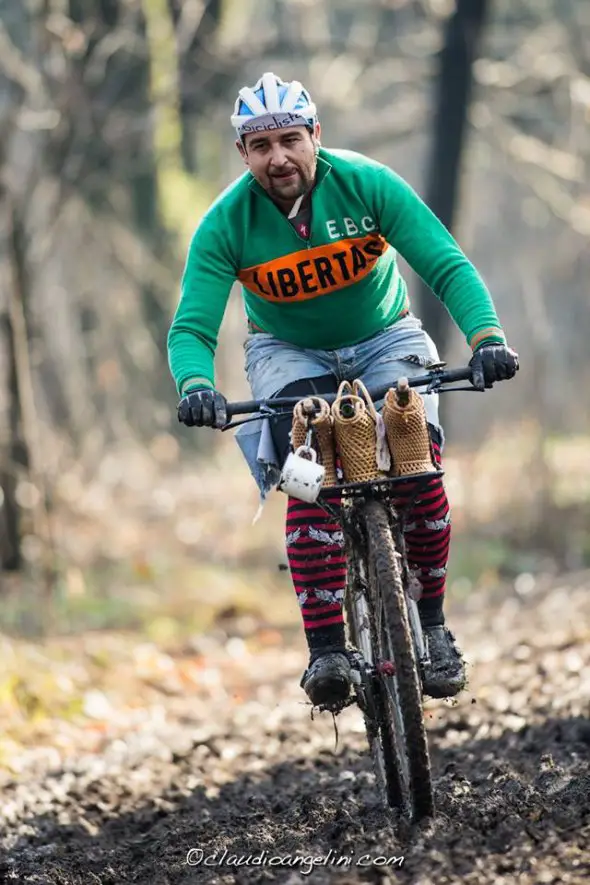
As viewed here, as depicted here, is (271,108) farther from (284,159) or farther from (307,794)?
(307,794)

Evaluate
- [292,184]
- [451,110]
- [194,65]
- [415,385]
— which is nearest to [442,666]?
[415,385]

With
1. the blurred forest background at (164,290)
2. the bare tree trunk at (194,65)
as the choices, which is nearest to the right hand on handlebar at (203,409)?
the blurred forest background at (164,290)

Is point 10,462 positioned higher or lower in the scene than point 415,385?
higher

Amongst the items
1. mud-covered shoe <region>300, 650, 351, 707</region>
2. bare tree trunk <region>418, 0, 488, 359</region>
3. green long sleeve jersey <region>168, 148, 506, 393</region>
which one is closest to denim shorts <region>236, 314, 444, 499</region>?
green long sleeve jersey <region>168, 148, 506, 393</region>

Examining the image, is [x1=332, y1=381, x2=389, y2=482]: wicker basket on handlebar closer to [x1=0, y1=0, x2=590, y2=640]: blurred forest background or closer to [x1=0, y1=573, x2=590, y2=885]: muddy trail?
[x1=0, y1=573, x2=590, y2=885]: muddy trail

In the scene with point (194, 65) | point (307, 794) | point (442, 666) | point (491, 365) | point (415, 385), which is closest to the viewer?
point (491, 365)

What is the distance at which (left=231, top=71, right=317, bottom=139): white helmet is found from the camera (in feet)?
15.0

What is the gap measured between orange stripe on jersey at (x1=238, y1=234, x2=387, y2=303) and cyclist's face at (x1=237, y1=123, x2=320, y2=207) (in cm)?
23

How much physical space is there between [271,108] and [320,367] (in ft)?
3.16

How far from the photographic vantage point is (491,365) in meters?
4.26

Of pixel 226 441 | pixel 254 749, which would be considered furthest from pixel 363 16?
pixel 254 749

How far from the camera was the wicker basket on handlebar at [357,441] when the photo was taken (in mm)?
4301

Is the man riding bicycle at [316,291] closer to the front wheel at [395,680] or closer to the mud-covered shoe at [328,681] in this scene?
the mud-covered shoe at [328,681]

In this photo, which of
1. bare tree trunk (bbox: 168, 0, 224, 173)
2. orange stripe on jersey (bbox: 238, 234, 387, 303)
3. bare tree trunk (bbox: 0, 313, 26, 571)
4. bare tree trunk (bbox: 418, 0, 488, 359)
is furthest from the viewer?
bare tree trunk (bbox: 418, 0, 488, 359)
